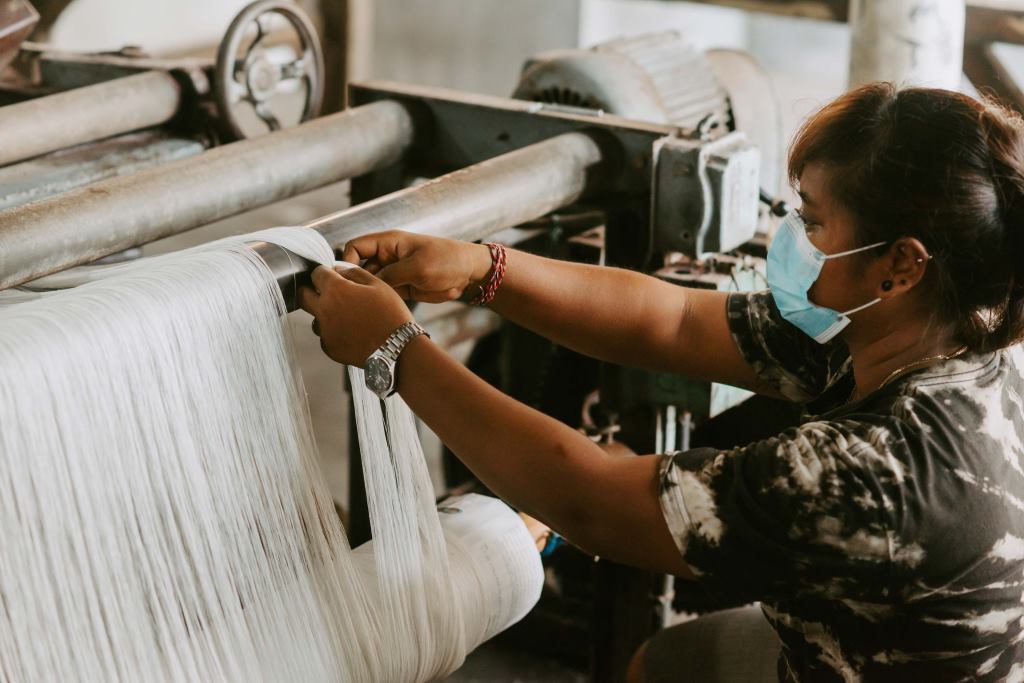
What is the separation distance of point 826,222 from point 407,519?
20.3 inches

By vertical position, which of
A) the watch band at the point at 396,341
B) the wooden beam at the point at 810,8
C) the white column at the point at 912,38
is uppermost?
the wooden beam at the point at 810,8

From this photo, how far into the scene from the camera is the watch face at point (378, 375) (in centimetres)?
113

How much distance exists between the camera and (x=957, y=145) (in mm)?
1147

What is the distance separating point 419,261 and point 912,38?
1.55m

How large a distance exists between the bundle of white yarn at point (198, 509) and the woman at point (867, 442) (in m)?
0.09

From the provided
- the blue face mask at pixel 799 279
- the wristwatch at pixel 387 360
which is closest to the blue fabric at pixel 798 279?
the blue face mask at pixel 799 279

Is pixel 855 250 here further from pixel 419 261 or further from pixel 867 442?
pixel 419 261

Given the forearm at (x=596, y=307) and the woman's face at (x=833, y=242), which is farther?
the forearm at (x=596, y=307)

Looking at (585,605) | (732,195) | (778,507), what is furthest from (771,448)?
(585,605)

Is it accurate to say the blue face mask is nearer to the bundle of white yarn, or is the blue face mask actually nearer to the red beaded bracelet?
the red beaded bracelet

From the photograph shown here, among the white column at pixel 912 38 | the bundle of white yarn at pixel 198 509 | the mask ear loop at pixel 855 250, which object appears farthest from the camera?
the white column at pixel 912 38

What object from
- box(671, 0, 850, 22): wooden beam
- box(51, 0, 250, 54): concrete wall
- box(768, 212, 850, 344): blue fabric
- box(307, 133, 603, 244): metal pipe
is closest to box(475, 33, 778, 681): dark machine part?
box(307, 133, 603, 244): metal pipe

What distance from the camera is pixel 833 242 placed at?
1.22 meters

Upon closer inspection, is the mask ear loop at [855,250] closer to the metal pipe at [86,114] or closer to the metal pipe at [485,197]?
the metal pipe at [485,197]
